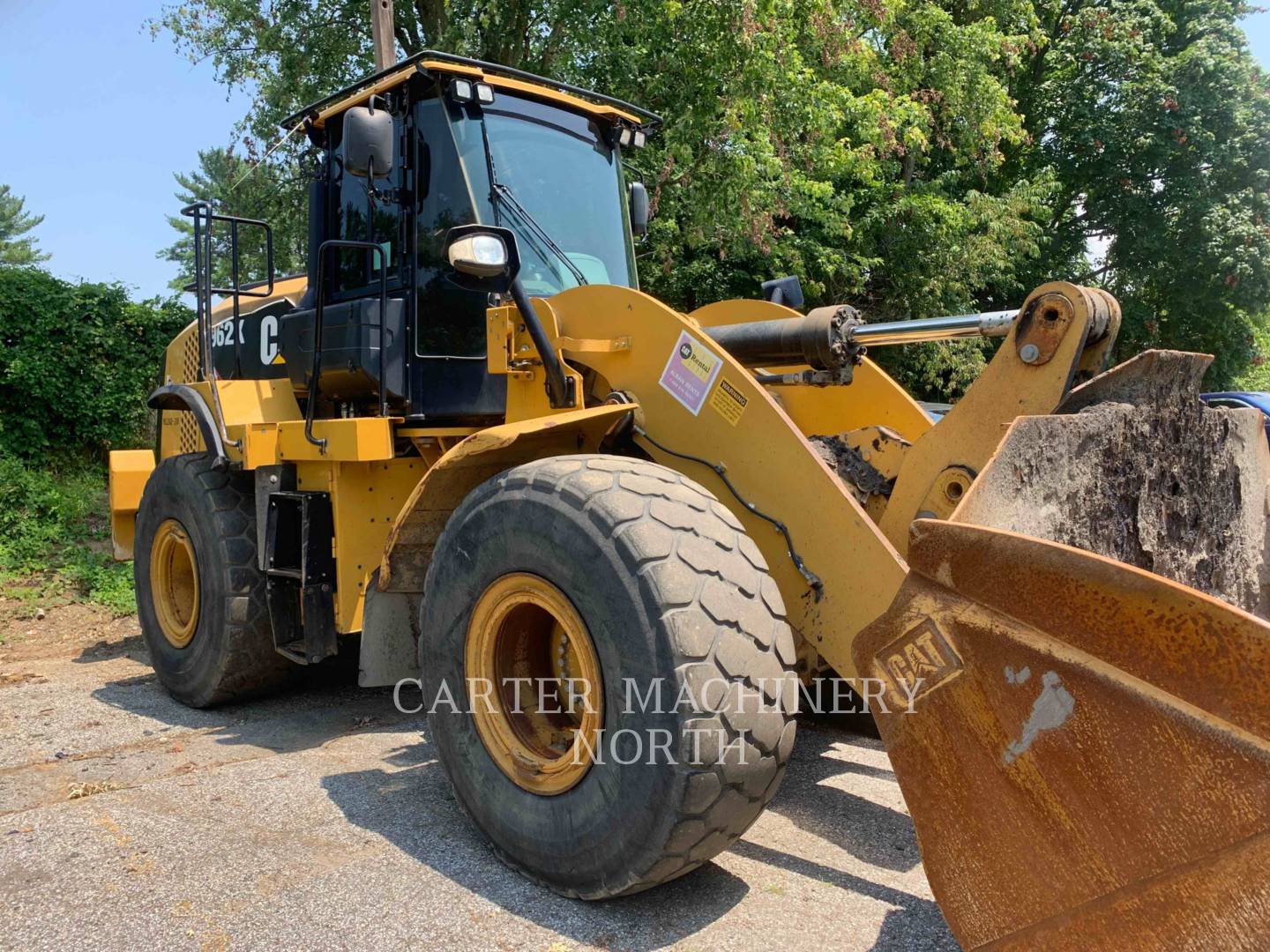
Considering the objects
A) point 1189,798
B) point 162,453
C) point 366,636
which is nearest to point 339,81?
point 162,453

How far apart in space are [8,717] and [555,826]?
3841mm

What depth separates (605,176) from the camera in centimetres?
493

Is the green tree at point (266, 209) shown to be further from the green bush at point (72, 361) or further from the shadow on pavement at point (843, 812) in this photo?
the shadow on pavement at point (843, 812)

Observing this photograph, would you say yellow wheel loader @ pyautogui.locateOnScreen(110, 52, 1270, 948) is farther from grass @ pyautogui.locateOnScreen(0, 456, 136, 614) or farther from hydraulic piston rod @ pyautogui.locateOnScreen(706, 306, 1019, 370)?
grass @ pyautogui.locateOnScreen(0, 456, 136, 614)

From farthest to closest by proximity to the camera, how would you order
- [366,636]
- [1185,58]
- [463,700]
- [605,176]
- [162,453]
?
[1185,58] → [162,453] → [605,176] → [366,636] → [463,700]

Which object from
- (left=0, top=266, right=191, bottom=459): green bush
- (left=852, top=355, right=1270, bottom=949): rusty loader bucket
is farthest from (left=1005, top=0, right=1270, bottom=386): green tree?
(left=852, top=355, right=1270, bottom=949): rusty loader bucket

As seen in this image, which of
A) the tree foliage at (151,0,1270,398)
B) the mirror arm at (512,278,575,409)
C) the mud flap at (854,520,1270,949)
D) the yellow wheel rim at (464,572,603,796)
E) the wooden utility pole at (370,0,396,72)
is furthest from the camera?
the tree foliage at (151,0,1270,398)

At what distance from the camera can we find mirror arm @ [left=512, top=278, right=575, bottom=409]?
370cm

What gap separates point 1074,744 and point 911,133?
1390 centimetres

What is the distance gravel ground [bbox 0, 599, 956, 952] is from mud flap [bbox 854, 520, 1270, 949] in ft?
2.28

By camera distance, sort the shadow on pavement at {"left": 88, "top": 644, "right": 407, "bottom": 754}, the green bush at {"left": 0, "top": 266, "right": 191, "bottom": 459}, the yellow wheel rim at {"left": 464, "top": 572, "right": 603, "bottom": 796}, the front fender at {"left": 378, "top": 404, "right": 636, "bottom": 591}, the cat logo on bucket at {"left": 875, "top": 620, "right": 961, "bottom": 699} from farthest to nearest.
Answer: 1. the green bush at {"left": 0, "top": 266, "right": 191, "bottom": 459}
2. the shadow on pavement at {"left": 88, "top": 644, "right": 407, "bottom": 754}
3. the front fender at {"left": 378, "top": 404, "right": 636, "bottom": 591}
4. the yellow wheel rim at {"left": 464, "top": 572, "right": 603, "bottom": 796}
5. the cat logo on bucket at {"left": 875, "top": 620, "right": 961, "bottom": 699}

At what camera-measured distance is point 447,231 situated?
14.2ft

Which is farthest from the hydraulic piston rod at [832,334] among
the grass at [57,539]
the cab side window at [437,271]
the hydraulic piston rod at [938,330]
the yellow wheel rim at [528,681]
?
the grass at [57,539]

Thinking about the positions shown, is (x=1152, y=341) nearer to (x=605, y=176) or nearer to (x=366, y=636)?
(x=605, y=176)
